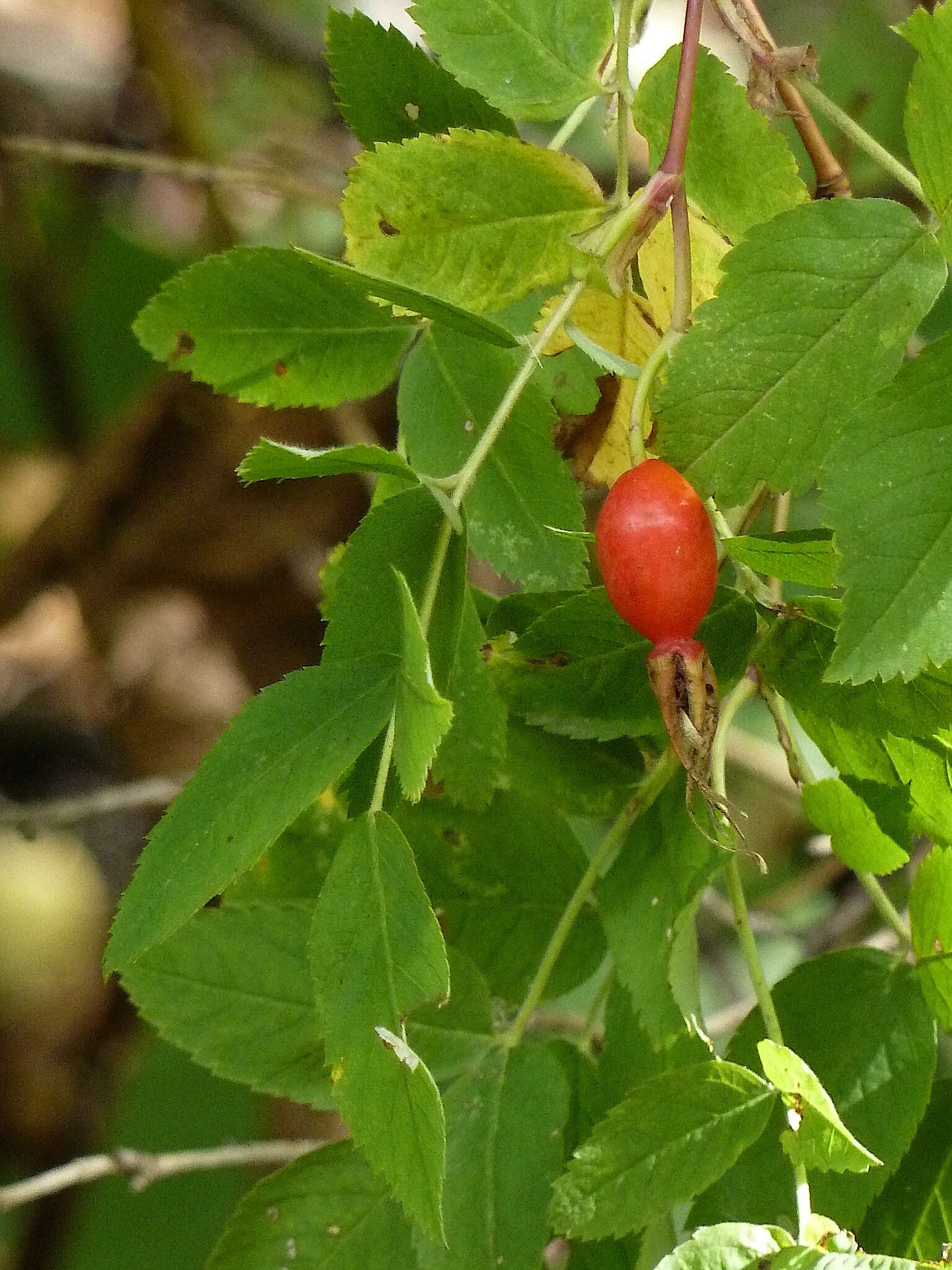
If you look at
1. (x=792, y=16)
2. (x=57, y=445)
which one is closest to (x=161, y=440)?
(x=57, y=445)

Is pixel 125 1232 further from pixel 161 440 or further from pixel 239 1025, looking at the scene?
pixel 239 1025

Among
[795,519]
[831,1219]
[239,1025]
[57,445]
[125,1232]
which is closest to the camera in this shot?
[831,1219]

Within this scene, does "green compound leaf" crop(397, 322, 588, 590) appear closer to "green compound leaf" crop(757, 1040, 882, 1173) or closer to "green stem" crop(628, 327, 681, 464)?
"green stem" crop(628, 327, 681, 464)

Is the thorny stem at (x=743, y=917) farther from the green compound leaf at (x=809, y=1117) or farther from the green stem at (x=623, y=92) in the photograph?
the green stem at (x=623, y=92)

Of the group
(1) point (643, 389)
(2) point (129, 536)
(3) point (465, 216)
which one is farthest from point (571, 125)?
(2) point (129, 536)

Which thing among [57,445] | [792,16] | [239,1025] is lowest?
[57,445]
